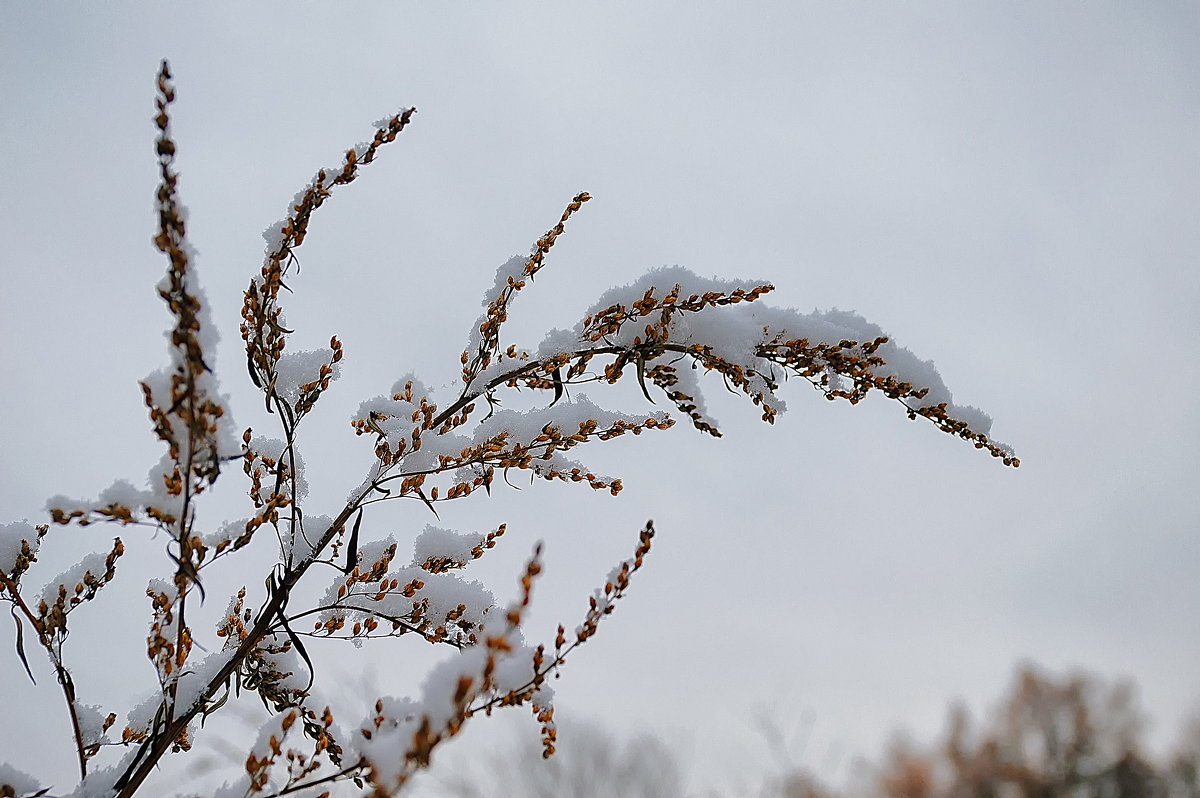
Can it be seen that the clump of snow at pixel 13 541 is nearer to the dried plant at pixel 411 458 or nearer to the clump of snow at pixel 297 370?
the dried plant at pixel 411 458

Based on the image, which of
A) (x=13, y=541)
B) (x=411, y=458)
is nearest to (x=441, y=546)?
(x=411, y=458)

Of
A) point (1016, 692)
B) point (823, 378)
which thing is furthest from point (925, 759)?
point (823, 378)

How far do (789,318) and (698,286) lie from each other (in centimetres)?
20

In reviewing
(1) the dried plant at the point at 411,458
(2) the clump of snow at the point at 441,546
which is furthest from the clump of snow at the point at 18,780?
(2) the clump of snow at the point at 441,546

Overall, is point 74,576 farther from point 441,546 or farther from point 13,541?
point 441,546

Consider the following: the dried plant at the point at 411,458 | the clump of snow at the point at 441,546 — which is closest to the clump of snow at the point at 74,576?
the dried plant at the point at 411,458

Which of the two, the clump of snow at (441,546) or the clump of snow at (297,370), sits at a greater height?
the clump of snow at (297,370)

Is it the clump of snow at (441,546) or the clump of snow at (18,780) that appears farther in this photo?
the clump of snow at (441,546)

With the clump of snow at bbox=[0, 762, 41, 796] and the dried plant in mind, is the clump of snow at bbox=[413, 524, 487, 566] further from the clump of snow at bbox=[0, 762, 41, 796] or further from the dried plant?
the clump of snow at bbox=[0, 762, 41, 796]

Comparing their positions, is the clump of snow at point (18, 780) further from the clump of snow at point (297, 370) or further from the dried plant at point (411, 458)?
the clump of snow at point (297, 370)

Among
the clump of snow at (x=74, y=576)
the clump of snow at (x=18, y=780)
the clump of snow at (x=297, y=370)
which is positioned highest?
the clump of snow at (x=297, y=370)

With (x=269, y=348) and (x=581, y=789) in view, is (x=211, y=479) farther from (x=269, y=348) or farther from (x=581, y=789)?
(x=581, y=789)

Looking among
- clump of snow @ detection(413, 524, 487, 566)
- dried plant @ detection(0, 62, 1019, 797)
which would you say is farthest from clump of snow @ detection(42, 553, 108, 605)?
clump of snow @ detection(413, 524, 487, 566)

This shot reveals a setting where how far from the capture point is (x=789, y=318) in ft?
4.76
